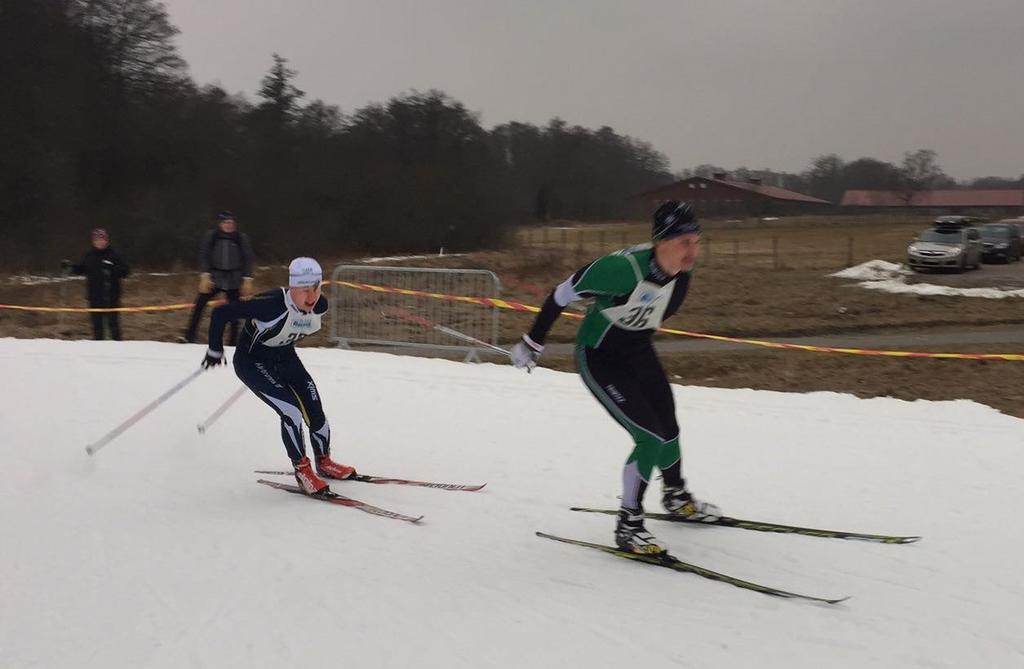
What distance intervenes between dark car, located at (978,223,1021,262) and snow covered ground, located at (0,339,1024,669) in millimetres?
23201

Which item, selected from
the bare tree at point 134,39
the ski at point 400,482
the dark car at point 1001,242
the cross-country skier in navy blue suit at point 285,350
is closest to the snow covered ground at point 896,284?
the dark car at point 1001,242

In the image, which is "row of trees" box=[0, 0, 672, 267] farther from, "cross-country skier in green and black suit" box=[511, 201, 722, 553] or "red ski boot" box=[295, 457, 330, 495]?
"cross-country skier in green and black suit" box=[511, 201, 722, 553]

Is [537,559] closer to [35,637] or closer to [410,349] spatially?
[35,637]

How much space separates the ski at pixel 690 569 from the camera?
3728mm

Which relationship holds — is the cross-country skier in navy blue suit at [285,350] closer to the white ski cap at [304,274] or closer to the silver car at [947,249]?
the white ski cap at [304,274]

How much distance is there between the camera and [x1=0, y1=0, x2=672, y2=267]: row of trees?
2930 cm

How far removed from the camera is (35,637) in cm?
330

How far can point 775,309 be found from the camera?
17.7 meters

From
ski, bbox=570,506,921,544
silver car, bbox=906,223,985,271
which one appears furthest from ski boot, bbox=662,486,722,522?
silver car, bbox=906,223,985,271

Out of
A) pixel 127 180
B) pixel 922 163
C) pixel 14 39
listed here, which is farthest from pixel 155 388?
pixel 922 163

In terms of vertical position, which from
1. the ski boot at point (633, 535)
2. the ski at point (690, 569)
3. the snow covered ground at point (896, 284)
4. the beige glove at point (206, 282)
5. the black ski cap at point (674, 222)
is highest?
the black ski cap at point (674, 222)

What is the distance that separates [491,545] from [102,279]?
31.0ft

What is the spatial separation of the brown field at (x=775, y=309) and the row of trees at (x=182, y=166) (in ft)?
20.0

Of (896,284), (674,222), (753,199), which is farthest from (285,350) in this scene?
(753,199)
